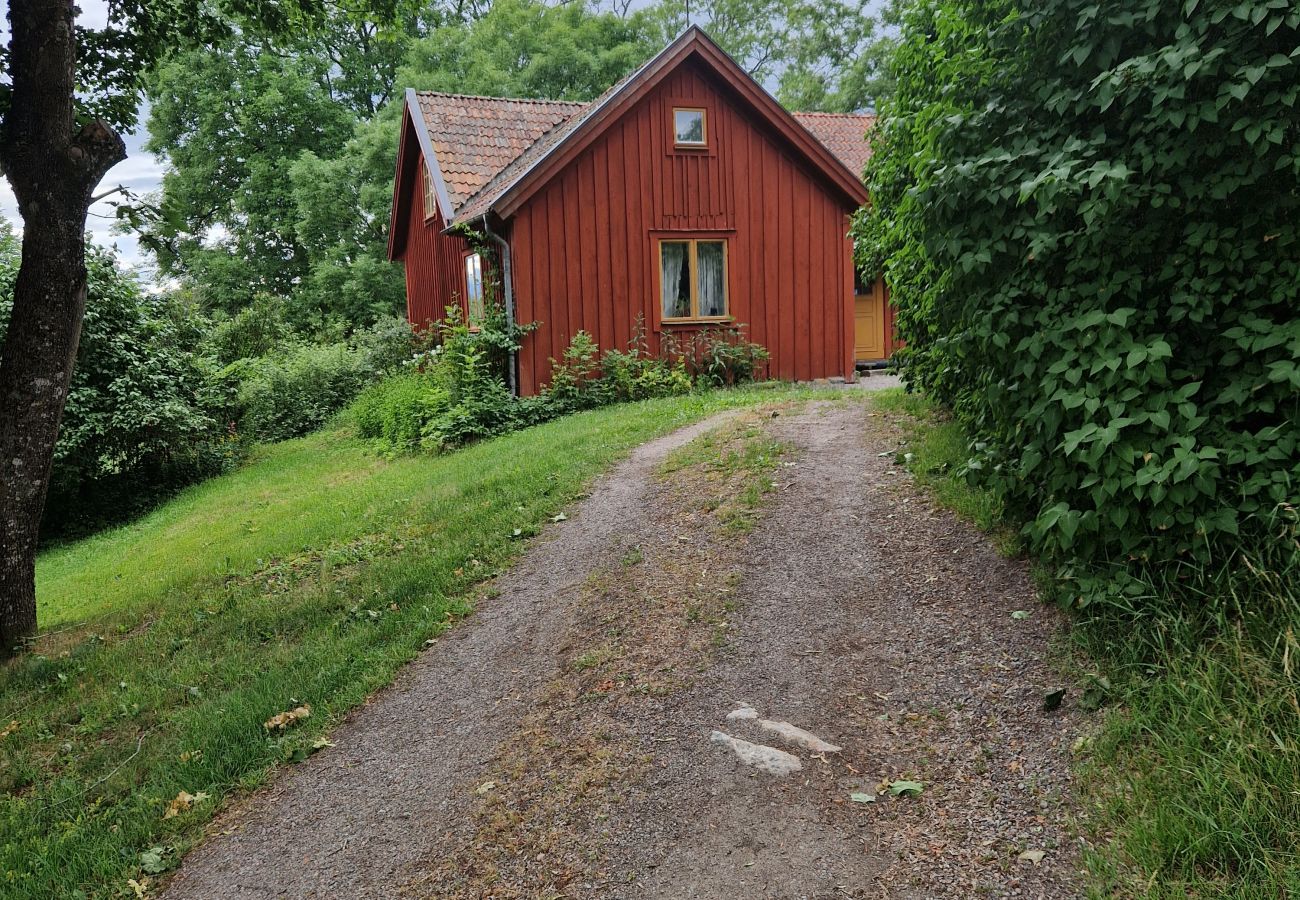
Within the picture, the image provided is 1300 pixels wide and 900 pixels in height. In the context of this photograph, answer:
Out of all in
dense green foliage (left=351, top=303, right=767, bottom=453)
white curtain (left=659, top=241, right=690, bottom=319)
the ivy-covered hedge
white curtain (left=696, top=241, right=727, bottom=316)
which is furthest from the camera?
white curtain (left=696, top=241, right=727, bottom=316)

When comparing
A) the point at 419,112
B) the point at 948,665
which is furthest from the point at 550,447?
the point at 419,112

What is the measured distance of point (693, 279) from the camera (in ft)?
49.9

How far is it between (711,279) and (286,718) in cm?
1182

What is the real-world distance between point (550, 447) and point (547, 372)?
4.12 meters

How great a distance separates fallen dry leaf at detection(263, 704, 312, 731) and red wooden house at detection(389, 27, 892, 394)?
944 cm

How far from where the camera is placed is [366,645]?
5.73 meters

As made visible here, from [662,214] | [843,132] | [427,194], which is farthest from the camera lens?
[843,132]

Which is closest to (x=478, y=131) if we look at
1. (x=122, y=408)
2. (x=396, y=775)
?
(x=122, y=408)

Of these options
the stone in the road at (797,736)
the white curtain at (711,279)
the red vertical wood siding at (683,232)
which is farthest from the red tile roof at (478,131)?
the stone in the road at (797,736)

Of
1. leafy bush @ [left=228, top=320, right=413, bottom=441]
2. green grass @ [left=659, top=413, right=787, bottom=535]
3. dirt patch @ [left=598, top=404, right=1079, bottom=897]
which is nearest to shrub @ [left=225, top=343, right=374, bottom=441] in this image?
leafy bush @ [left=228, top=320, right=413, bottom=441]

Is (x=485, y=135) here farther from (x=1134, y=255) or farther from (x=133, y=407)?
Result: (x=1134, y=255)

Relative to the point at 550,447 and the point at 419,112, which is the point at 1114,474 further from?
the point at 419,112

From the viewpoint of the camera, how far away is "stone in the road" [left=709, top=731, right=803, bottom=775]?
368cm

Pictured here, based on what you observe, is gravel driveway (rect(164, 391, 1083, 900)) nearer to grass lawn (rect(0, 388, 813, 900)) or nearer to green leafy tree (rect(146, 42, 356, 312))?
grass lawn (rect(0, 388, 813, 900))
